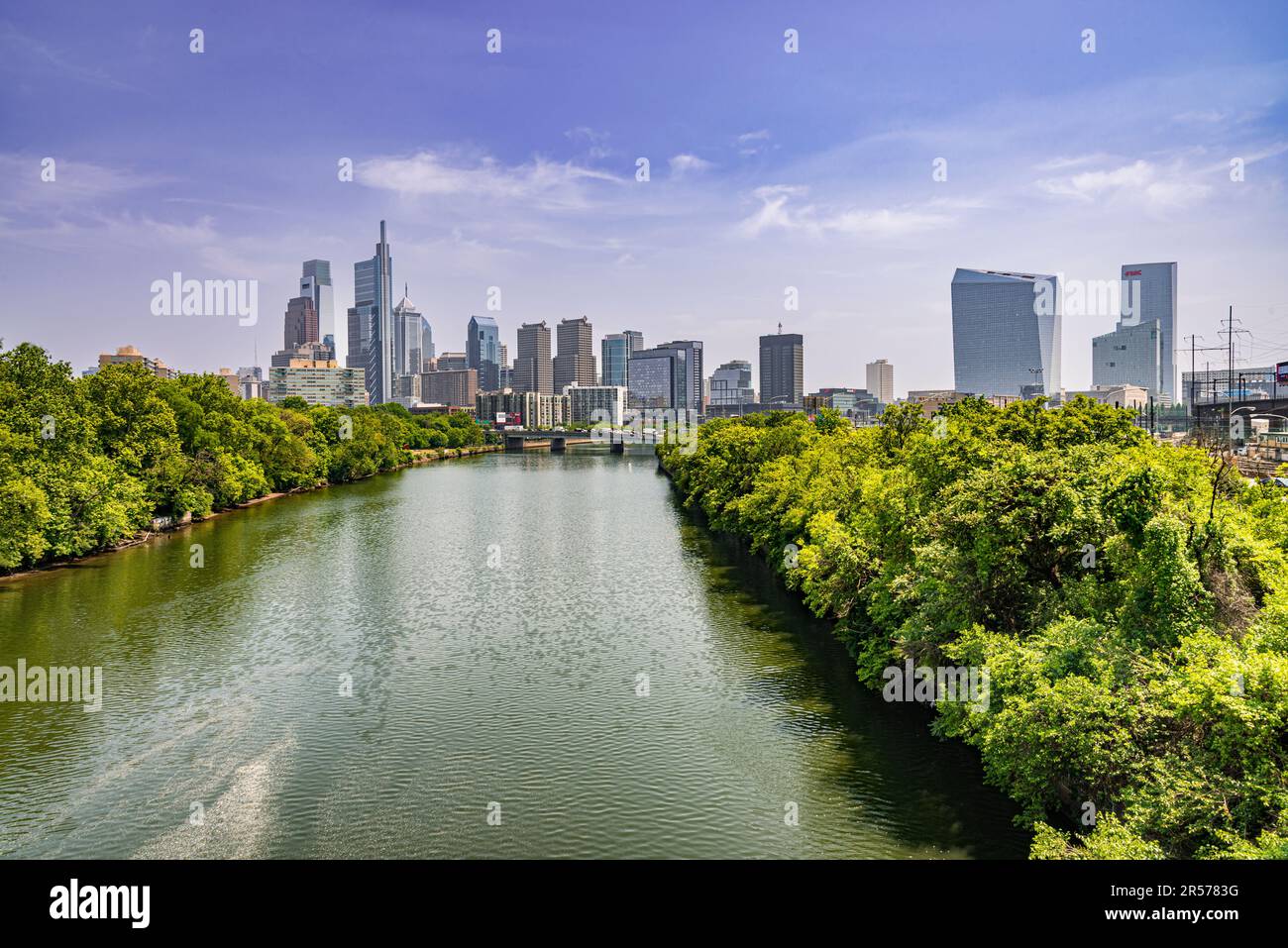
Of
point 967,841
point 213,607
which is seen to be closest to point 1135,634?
point 967,841

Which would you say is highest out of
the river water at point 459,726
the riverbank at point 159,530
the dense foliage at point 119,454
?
the dense foliage at point 119,454

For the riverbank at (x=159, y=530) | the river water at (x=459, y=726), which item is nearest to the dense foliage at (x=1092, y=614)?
the river water at (x=459, y=726)

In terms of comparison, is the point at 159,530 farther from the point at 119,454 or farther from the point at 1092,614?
the point at 1092,614

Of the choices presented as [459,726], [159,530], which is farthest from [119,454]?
[459,726]

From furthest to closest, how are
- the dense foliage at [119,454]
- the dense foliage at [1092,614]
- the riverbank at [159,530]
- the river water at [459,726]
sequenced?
the riverbank at [159,530] < the dense foliage at [119,454] < the river water at [459,726] < the dense foliage at [1092,614]

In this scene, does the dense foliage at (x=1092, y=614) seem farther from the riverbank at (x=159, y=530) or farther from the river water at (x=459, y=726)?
the riverbank at (x=159, y=530)
